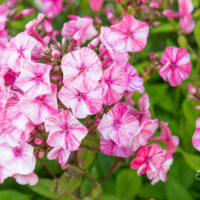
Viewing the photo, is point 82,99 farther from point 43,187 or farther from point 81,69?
point 43,187

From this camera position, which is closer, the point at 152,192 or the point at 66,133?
the point at 66,133

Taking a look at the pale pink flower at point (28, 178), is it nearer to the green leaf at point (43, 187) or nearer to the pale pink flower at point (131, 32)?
the green leaf at point (43, 187)

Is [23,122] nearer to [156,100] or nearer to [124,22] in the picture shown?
[124,22]

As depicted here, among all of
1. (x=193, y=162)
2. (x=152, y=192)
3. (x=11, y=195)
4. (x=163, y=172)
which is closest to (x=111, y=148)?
(x=163, y=172)

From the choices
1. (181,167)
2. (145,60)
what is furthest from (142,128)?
(145,60)

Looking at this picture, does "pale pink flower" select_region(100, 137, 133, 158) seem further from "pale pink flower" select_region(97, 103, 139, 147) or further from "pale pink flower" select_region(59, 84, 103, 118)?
"pale pink flower" select_region(59, 84, 103, 118)

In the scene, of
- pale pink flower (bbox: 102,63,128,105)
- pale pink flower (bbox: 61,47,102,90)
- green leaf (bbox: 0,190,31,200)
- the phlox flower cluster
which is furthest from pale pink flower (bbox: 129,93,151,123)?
green leaf (bbox: 0,190,31,200)

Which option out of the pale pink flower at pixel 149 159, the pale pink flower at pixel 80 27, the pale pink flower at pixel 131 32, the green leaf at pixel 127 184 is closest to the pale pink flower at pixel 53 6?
the pale pink flower at pixel 80 27
